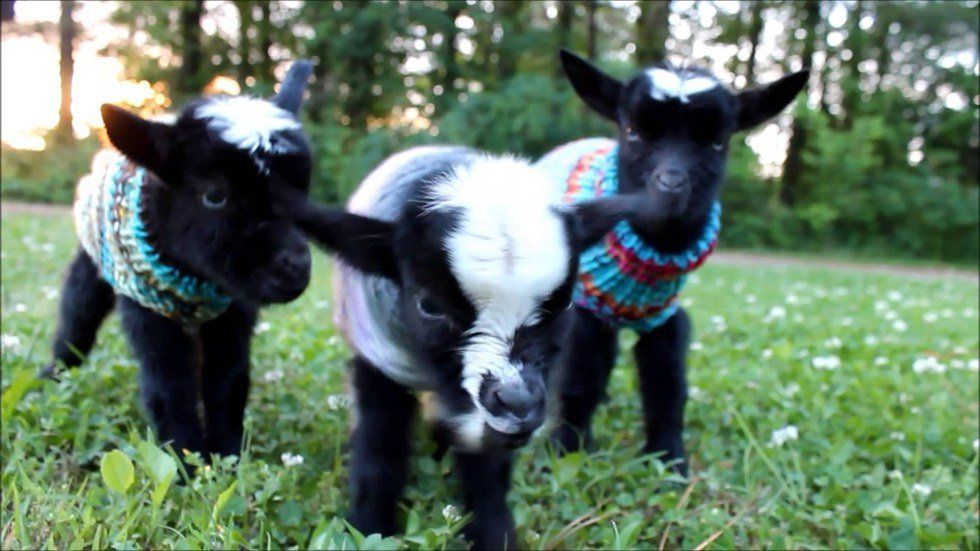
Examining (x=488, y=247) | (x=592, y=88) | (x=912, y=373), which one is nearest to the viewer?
(x=488, y=247)

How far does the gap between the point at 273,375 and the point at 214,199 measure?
114 centimetres

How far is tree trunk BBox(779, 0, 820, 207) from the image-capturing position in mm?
18312

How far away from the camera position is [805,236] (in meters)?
16.9

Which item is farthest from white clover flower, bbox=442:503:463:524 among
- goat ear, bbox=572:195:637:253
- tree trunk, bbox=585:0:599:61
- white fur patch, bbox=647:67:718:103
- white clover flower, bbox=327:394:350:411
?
tree trunk, bbox=585:0:599:61

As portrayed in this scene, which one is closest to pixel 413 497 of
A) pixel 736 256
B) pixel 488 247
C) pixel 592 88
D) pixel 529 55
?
pixel 488 247

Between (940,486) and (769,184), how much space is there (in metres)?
15.9

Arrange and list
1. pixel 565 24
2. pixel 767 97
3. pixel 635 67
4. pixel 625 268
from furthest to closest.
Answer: pixel 565 24 < pixel 635 67 < pixel 767 97 < pixel 625 268

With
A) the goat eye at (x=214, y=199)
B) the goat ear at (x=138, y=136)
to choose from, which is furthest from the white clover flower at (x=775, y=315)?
the goat ear at (x=138, y=136)

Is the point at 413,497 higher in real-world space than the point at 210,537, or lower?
lower

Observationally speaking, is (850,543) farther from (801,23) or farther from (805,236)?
(801,23)

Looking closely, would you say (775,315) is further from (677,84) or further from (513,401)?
(513,401)

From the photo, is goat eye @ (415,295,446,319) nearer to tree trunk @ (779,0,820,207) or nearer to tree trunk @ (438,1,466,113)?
tree trunk @ (438,1,466,113)

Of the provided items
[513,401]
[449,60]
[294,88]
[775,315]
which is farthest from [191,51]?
[513,401]

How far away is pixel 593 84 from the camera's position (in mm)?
3309
